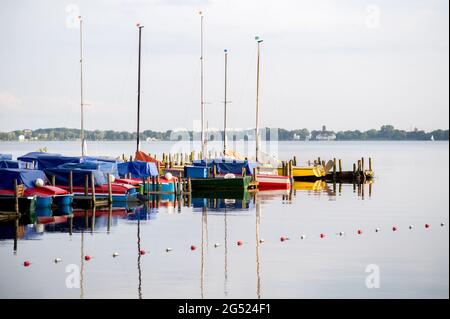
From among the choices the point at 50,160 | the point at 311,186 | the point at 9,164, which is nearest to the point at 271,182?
the point at 311,186

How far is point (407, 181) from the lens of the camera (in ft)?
338

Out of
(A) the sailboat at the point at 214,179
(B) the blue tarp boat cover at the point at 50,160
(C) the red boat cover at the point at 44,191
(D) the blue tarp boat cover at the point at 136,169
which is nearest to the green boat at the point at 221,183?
(A) the sailboat at the point at 214,179

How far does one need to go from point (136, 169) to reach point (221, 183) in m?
8.76

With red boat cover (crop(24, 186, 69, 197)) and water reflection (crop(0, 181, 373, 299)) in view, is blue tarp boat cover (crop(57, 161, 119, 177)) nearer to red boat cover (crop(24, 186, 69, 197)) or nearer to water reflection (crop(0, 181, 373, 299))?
water reflection (crop(0, 181, 373, 299))

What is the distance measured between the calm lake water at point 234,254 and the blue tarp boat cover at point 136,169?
421 cm

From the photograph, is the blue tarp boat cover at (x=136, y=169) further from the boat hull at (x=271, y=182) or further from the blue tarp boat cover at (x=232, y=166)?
the boat hull at (x=271, y=182)

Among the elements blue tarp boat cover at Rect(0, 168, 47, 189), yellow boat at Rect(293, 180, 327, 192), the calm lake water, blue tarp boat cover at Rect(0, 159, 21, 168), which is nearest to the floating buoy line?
the calm lake water

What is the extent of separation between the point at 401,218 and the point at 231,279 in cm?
2563

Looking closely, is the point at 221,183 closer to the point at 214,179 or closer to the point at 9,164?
the point at 214,179

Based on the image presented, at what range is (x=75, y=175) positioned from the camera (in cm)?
6066

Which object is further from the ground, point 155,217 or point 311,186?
point 311,186

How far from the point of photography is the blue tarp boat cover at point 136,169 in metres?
69.2
